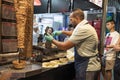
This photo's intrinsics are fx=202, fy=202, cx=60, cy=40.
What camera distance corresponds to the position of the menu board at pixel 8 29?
2.38 meters

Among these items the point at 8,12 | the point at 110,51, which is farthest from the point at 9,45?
the point at 110,51

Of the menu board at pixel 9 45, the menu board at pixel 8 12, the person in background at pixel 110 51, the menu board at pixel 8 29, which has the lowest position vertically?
the person in background at pixel 110 51

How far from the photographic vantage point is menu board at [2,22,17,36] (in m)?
2.38

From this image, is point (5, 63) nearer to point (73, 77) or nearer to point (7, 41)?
point (7, 41)

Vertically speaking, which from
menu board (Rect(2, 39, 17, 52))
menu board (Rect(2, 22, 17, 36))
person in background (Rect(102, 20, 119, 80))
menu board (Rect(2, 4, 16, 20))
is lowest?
person in background (Rect(102, 20, 119, 80))

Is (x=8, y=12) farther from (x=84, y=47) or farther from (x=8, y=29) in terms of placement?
(x=84, y=47)

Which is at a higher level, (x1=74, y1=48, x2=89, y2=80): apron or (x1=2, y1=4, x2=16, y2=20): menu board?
(x1=2, y1=4, x2=16, y2=20): menu board

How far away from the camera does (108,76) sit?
4.81 meters

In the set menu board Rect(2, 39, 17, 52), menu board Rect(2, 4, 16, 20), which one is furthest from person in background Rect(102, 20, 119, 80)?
menu board Rect(2, 4, 16, 20)

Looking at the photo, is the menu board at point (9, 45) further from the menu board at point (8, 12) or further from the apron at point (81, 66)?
the apron at point (81, 66)

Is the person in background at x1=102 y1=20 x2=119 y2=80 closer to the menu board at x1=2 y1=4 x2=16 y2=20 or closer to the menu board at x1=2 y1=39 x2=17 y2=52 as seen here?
the menu board at x1=2 y1=39 x2=17 y2=52

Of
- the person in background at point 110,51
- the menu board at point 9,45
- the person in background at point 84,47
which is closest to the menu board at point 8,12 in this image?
the menu board at point 9,45

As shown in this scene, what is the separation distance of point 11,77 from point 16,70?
15 cm

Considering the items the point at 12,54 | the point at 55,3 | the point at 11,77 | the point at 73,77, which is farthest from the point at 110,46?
the point at 55,3
